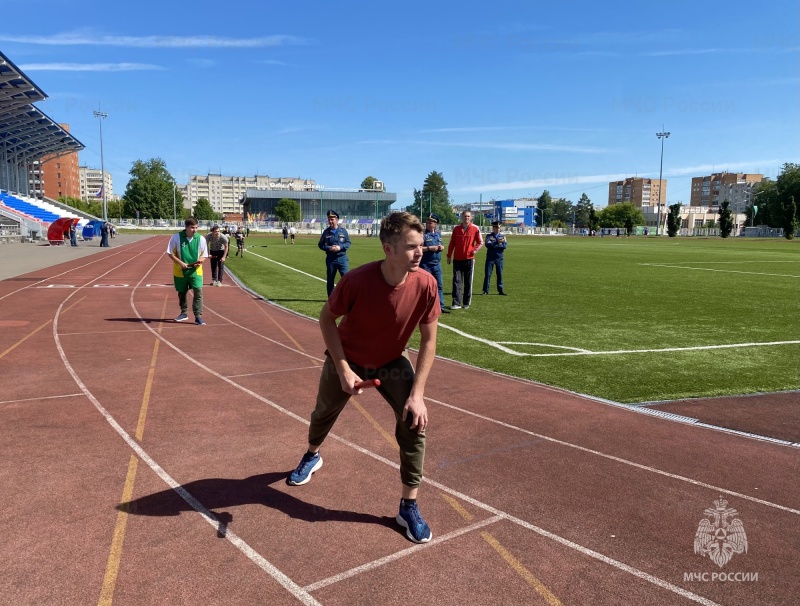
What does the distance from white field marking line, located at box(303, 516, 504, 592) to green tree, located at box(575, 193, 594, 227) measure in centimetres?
17312

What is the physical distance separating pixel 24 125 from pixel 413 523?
67.4 m

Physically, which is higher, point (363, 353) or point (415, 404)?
point (363, 353)

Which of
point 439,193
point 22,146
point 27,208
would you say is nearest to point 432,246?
point 27,208

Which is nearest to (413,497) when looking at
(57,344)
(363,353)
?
(363,353)

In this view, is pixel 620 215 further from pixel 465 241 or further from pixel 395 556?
pixel 395 556

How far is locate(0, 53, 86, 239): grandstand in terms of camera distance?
43.4m

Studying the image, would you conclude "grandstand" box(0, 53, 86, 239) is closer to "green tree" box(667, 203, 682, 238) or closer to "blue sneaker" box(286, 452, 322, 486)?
"blue sneaker" box(286, 452, 322, 486)

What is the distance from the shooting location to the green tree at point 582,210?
550 ft

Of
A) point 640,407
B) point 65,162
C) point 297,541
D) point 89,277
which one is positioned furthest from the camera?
point 65,162

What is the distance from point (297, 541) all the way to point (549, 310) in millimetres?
10308

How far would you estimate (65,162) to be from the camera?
185500 millimetres

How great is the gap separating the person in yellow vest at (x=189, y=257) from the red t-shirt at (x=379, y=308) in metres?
7.75

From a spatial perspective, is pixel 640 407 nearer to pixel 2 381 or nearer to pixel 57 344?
pixel 2 381

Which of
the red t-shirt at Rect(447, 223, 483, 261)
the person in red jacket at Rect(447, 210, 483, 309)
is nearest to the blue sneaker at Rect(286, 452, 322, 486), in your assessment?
the person in red jacket at Rect(447, 210, 483, 309)
